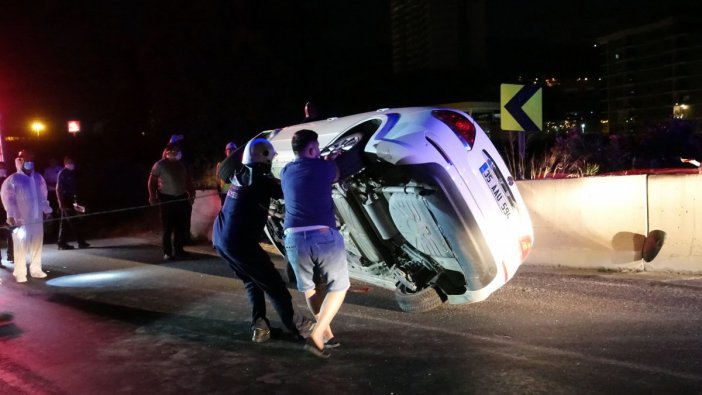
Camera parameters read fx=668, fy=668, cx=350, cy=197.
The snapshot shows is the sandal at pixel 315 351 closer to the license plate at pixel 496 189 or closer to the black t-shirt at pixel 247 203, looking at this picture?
the black t-shirt at pixel 247 203

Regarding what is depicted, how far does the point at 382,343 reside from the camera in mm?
5129

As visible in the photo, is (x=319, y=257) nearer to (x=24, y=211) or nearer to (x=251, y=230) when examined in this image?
(x=251, y=230)

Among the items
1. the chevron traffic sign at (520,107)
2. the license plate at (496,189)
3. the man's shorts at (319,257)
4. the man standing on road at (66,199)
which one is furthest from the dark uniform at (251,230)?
the man standing on road at (66,199)

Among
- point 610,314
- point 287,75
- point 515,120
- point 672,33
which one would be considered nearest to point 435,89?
point 287,75

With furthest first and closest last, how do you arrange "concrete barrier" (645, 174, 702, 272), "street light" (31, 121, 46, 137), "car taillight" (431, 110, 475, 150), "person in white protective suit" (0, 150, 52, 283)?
"street light" (31, 121, 46, 137) → "person in white protective suit" (0, 150, 52, 283) → "concrete barrier" (645, 174, 702, 272) → "car taillight" (431, 110, 475, 150)

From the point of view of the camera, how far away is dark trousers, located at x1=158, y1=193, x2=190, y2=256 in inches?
388

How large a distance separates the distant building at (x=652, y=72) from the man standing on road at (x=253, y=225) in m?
48.8

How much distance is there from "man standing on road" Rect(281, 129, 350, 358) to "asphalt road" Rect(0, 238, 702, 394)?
1.72ft

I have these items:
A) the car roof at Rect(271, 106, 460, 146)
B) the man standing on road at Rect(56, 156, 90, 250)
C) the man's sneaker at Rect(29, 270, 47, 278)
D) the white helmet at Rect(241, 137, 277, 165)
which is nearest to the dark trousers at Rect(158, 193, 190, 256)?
the man's sneaker at Rect(29, 270, 47, 278)

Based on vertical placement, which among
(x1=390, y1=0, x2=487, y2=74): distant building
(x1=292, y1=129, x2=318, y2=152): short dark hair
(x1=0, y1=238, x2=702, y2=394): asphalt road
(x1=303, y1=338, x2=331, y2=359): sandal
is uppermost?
(x1=390, y1=0, x2=487, y2=74): distant building

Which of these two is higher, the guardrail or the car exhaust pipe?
the car exhaust pipe

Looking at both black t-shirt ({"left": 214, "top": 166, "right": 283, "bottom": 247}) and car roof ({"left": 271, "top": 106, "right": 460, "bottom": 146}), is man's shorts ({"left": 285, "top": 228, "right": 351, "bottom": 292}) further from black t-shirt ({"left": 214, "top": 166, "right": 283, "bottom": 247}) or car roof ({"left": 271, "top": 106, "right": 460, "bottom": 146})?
car roof ({"left": 271, "top": 106, "right": 460, "bottom": 146})

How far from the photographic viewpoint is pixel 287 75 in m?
19.8

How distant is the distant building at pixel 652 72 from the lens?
51.7 meters
